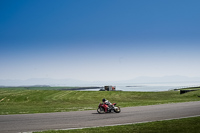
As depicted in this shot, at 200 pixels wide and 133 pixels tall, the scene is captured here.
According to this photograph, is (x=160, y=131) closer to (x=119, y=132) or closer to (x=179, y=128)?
(x=179, y=128)

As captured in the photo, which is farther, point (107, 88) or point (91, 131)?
point (107, 88)

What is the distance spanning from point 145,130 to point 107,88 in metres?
79.2

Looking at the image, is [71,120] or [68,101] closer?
[71,120]

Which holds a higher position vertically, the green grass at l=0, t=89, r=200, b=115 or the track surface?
the track surface

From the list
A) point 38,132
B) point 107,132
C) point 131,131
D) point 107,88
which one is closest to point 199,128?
point 131,131

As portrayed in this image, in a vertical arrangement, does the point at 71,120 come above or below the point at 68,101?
above

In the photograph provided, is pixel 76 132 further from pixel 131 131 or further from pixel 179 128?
pixel 179 128

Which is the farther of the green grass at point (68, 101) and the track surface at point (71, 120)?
the green grass at point (68, 101)

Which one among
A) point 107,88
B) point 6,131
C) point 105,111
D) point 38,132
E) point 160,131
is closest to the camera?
point 160,131

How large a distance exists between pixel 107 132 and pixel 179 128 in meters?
3.85

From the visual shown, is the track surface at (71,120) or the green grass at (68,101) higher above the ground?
the track surface at (71,120)

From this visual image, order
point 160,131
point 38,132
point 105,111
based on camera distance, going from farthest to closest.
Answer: point 105,111, point 38,132, point 160,131

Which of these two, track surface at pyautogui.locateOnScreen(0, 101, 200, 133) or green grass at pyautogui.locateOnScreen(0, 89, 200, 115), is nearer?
track surface at pyautogui.locateOnScreen(0, 101, 200, 133)

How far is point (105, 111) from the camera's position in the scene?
20.2m
